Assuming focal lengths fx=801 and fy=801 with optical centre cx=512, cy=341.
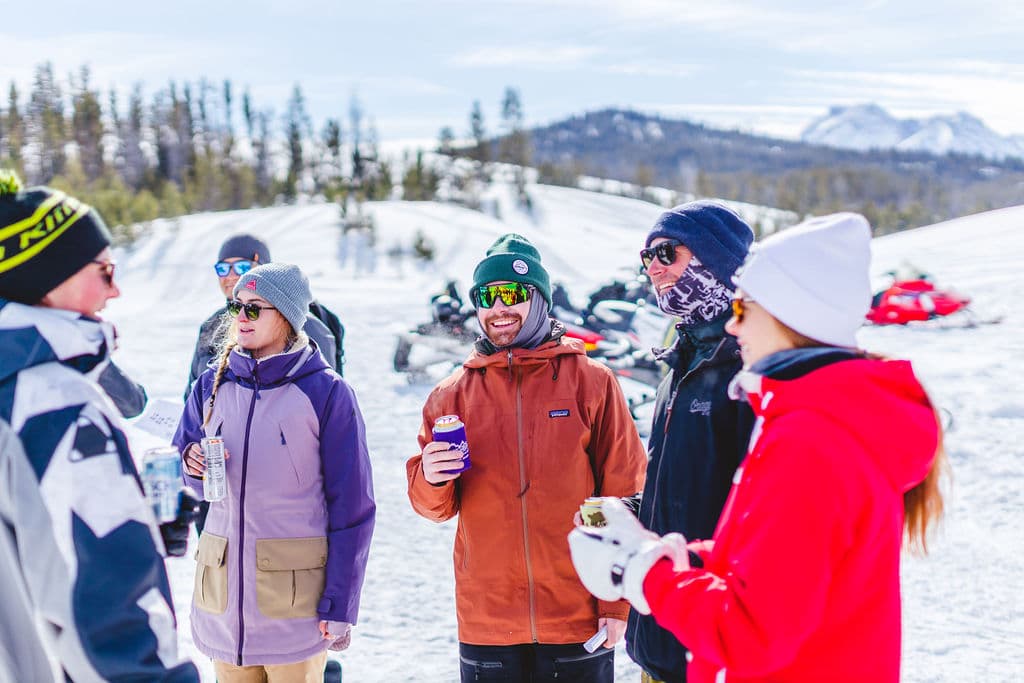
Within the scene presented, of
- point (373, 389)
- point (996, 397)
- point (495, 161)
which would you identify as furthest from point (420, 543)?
point (495, 161)

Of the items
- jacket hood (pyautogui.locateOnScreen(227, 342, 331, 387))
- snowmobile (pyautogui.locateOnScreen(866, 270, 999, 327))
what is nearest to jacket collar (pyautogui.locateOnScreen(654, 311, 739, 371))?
jacket hood (pyautogui.locateOnScreen(227, 342, 331, 387))

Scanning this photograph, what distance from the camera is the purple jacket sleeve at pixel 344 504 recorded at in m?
2.78

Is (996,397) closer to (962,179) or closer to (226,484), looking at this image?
(226,484)

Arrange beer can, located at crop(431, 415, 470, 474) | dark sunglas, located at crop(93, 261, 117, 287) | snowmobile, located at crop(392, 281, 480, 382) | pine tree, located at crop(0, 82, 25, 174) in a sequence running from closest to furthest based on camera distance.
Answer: dark sunglas, located at crop(93, 261, 117, 287) → beer can, located at crop(431, 415, 470, 474) → snowmobile, located at crop(392, 281, 480, 382) → pine tree, located at crop(0, 82, 25, 174)

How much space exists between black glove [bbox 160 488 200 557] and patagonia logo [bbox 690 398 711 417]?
1373 millimetres

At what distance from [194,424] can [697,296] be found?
1972 mm

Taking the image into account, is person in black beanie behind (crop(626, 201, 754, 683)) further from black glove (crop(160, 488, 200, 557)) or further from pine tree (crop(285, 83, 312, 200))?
pine tree (crop(285, 83, 312, 200))

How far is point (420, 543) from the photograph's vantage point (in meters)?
5.53

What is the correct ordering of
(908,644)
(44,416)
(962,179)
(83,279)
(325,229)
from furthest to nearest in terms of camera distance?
(962,179) < (325,229) < (908,644) < (83,279) < (44,416)

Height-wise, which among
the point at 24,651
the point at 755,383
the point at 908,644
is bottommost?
the point at 908,644

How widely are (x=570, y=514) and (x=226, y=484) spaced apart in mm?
1200

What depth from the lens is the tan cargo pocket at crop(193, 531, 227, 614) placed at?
110 inches

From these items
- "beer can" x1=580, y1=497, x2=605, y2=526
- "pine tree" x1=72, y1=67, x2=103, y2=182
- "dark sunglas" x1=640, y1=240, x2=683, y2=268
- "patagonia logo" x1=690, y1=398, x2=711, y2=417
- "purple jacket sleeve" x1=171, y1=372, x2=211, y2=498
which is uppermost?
"dark sunglas" x1=640, y1=240, x2=683, y2=268

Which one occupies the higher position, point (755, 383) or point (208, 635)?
point (755, 383)
